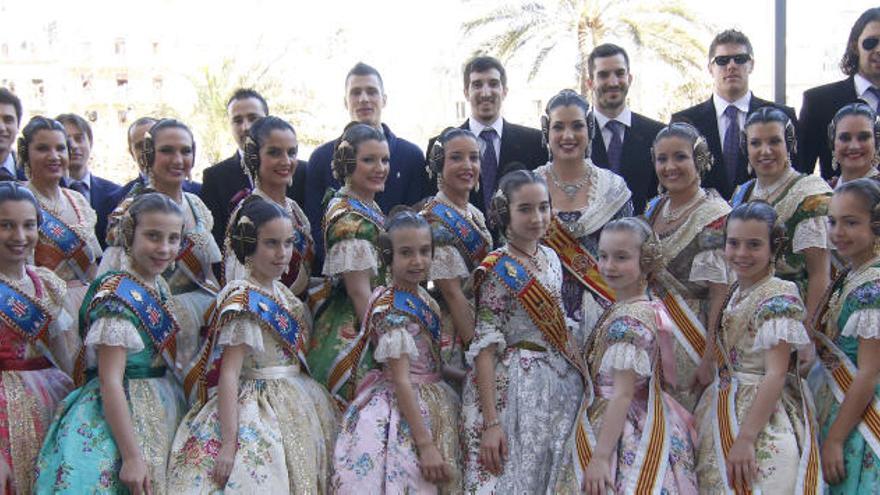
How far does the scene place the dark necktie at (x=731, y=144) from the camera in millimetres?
6371

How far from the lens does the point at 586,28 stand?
1984 cm

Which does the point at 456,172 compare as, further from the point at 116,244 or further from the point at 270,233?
the point at 116,244

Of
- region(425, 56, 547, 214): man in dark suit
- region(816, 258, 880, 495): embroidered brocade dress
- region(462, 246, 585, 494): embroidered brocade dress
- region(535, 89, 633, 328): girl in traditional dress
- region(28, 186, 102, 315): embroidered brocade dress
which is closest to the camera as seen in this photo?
region(816, 258, 880, 495): embroidered brocade dress

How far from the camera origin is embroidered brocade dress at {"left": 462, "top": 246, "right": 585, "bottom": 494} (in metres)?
4.68

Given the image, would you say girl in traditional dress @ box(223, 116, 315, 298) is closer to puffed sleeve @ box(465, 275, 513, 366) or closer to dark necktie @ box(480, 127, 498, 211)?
puffed sleeve @ box(465, 275, 513, 366)

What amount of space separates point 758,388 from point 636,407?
0.56 m

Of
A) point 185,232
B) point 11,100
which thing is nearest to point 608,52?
point 185,232

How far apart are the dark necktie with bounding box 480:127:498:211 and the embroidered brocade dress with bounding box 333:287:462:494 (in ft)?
5.79

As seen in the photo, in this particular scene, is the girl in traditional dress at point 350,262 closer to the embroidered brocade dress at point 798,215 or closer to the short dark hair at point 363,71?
the short dark hair at point 363,71

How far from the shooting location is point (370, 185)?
213 inches

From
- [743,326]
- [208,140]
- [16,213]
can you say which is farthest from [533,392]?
[208,140]

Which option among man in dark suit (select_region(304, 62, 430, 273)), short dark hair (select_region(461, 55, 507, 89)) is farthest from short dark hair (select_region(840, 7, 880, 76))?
man in dark suit (select_region(304, 62, 430, 273))

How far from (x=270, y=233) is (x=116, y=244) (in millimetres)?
855

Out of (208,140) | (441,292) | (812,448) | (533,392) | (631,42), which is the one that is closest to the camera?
(812,448)
